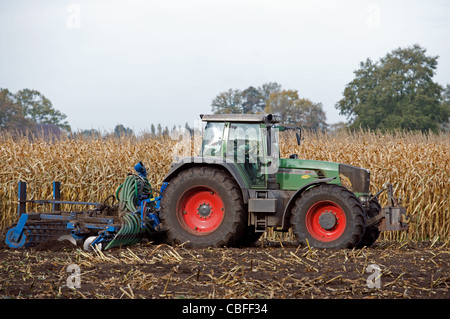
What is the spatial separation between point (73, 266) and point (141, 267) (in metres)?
0.88

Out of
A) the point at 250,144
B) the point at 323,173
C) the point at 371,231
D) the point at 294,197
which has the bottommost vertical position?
the point at 371,231

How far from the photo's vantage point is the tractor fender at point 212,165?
9055mm

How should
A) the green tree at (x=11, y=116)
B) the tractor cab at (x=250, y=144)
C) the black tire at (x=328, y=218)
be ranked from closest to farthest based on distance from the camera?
the black tire at (x=328, y=218) < the tractor cab at (x=250, y=144) < the green tree at (x=11, y=116)

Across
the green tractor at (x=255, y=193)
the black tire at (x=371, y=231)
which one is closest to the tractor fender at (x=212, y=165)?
the green tractor at (x=255, y=193)

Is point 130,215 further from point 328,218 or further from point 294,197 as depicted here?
point 328,218

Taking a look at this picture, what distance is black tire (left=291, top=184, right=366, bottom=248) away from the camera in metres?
8.63

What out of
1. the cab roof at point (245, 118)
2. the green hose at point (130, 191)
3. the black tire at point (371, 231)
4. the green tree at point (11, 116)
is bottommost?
the black tire at point (371, 231)

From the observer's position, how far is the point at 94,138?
14.6 metres

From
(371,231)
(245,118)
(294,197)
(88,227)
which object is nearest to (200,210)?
(294,197)

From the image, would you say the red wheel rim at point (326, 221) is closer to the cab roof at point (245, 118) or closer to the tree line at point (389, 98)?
the cab roof at point (245, 118)

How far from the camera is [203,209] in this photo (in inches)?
368

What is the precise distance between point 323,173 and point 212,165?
187cm

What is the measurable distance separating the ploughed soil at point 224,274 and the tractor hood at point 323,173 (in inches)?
46.2
